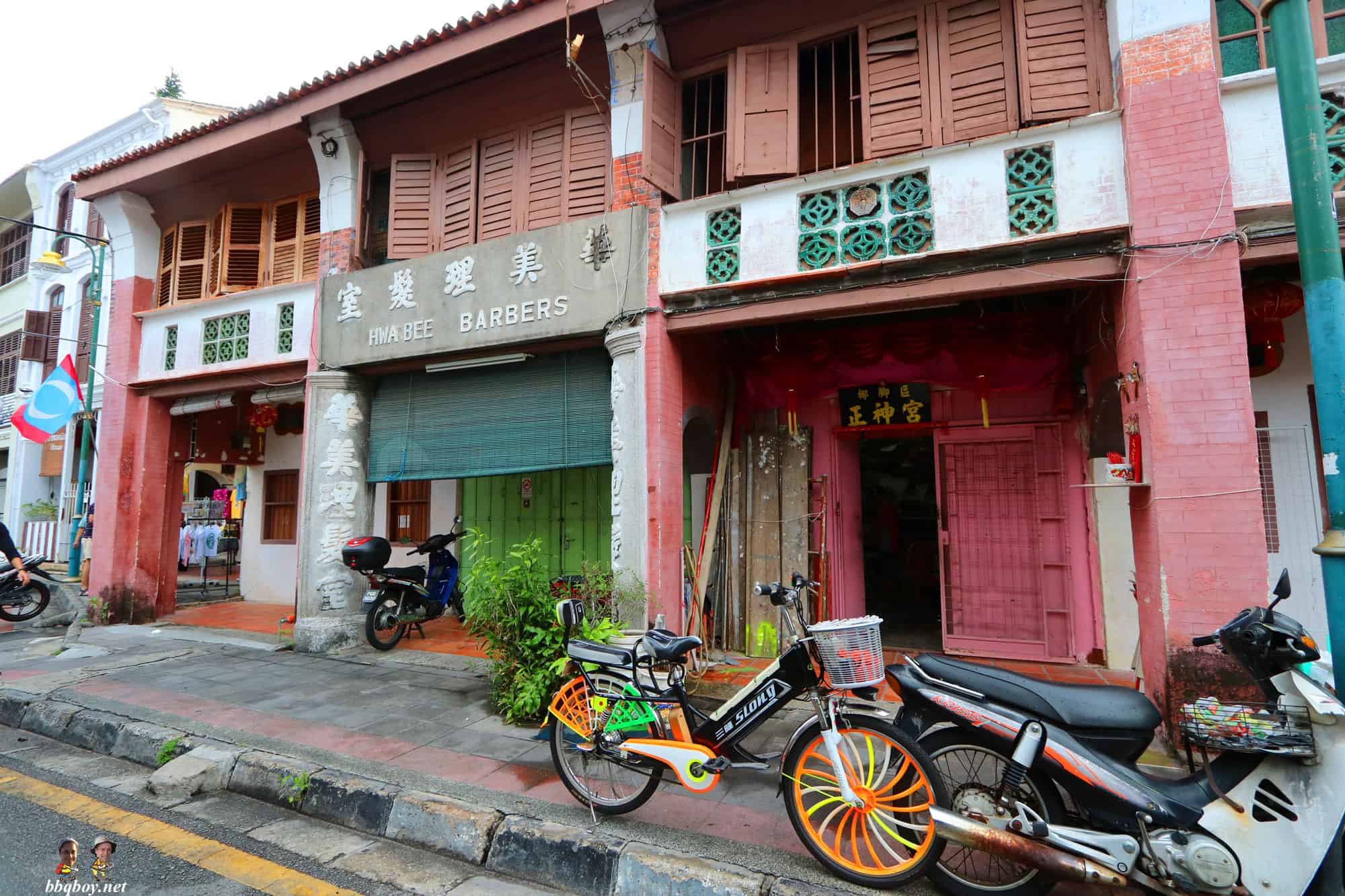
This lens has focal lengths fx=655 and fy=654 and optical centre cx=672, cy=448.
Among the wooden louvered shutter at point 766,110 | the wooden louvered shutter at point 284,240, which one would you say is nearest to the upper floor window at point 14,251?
the wooden louvered shutter at point 284,240

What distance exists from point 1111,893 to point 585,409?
5138 millimetres

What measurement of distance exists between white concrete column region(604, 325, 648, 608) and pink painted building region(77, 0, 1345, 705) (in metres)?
0.03

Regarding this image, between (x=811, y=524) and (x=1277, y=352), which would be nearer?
(x=1277, y=352)

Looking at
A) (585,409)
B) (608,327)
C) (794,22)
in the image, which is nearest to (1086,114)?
(794,22)

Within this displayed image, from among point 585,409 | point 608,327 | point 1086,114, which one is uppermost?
point 1086,114

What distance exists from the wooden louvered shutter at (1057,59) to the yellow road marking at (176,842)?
6707 millimetres

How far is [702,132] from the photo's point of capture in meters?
6.70

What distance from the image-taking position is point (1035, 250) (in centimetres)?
477

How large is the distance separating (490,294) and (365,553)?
128 inches

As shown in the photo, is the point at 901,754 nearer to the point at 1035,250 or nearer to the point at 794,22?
the point at 1035,250

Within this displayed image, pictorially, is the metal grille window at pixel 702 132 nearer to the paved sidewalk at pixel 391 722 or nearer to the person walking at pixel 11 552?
the paved sidewalk at pixel 391 722

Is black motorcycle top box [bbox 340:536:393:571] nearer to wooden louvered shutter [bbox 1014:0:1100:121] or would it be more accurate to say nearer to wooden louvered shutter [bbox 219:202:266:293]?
wooden louvered shutter [bbox 219:202:266:293]

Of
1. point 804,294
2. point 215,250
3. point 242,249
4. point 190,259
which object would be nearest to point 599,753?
point 804,294

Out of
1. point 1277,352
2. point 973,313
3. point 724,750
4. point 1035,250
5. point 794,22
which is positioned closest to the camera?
point 724,750
